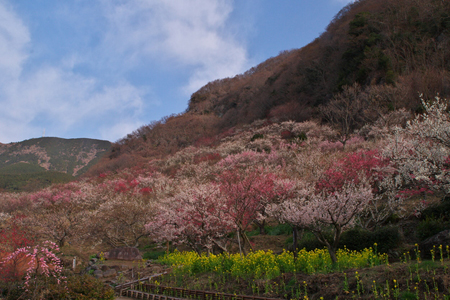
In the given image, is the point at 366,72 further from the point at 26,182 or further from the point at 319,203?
the point at 26,182

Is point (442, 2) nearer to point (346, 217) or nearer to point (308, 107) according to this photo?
point (308, 107)

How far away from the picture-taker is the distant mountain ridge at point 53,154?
12781cm

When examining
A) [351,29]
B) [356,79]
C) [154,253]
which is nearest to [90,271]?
[154,253]

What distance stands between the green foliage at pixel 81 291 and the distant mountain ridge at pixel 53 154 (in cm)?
12587

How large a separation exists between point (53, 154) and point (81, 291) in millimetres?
159572

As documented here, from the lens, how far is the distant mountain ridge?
128 meters

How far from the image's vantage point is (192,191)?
12.5 metres

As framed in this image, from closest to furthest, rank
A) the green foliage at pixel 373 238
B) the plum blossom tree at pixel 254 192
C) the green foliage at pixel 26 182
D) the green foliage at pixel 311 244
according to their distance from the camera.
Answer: the green foliage at pixel 373 238
the green foliage at pixel 311 244
the plum blossom tree at pixel 254 192
the green foliage at pixel 26 182

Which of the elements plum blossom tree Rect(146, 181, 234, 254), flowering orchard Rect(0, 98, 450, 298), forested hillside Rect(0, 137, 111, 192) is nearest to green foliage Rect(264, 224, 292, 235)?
flowering orchard Rect(0, 98, 450, 298)

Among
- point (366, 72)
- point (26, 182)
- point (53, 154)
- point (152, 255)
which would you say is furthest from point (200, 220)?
point (53, 154)

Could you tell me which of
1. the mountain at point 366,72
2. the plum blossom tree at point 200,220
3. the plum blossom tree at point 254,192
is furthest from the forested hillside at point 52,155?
the plum blossom tree at point 254,192

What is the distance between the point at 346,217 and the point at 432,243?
6.17 feet

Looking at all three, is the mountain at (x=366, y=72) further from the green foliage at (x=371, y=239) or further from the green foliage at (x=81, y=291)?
the green foliage at (x=81, y=291)

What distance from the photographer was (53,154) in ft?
471
